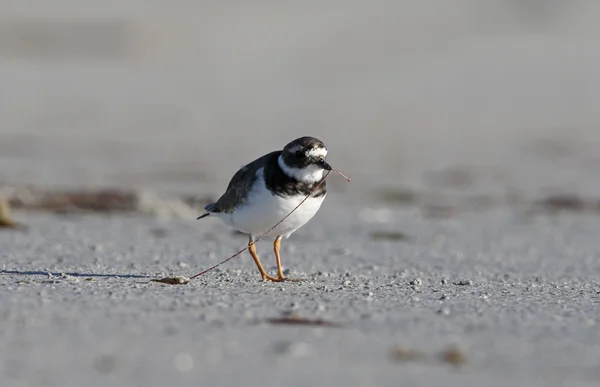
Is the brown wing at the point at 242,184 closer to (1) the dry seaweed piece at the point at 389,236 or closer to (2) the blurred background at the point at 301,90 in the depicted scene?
(1) the dry seaweed piece at the point at 389,236

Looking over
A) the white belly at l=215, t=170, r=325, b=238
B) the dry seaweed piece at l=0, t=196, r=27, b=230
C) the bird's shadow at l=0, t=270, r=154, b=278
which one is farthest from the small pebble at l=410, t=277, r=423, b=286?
the dry seaweed piece at l=0, t=196, r=27, b=230

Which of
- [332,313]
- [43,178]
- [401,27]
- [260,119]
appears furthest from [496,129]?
[332,313]

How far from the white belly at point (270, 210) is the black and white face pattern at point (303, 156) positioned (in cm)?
19

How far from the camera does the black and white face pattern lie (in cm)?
652

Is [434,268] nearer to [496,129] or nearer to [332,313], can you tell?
[332,313]

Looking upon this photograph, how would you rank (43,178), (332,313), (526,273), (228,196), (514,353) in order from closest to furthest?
(514,353) < (332,313) < (228,196) < (526,273) < (43,178)

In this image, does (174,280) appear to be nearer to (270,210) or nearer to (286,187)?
(270,210)

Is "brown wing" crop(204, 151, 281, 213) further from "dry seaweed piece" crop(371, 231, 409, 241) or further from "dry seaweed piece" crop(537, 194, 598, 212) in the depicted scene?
"dry seaweed piece" crop(537, 194, 598, 212)

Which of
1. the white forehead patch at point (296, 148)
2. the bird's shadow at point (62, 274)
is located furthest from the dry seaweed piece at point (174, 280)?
the white forehead patch at point (296, 148)

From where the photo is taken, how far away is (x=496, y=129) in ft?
72.1

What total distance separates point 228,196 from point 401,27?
27791 millimetres

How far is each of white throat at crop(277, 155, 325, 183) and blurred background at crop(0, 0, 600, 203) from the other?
21.9ft

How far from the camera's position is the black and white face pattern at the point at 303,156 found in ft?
21.4

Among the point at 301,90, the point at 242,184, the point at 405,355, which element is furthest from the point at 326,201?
the point at 301,90
